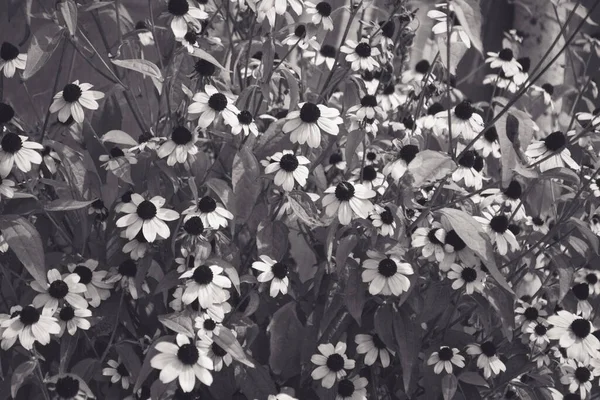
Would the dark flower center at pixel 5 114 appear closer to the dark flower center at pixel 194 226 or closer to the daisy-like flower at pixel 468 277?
the dark flower center at pixel 194 226

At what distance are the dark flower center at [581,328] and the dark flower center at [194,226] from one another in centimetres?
89

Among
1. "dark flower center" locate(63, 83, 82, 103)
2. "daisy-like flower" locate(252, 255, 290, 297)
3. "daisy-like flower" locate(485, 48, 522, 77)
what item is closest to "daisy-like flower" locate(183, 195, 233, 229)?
"daisy-like flower" locate(252, 255, 290, 297)

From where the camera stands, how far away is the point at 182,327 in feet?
4.81

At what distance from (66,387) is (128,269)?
270 mm

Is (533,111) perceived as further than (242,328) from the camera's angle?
Yes

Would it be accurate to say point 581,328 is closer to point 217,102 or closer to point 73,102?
point 217,102

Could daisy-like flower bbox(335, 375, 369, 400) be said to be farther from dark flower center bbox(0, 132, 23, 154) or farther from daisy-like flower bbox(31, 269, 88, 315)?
dark flower center bbox(0, 132, 23, 154)

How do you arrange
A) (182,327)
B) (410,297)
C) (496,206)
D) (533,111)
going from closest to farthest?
(182,327), (410,297), (496,206), (533,111)

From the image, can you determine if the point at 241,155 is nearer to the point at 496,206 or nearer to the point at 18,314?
the point at 18,314

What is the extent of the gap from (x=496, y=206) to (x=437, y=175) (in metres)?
0.58

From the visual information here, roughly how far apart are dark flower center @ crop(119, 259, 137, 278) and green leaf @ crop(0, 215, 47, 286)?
19cm

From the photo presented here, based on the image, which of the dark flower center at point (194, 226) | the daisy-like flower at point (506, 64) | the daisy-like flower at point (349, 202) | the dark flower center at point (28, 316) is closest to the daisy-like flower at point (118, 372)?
the dark flower center at point (28, 316)

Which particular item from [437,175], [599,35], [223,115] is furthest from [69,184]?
[599,35]

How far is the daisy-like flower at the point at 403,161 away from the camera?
166 cm
